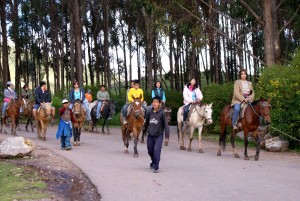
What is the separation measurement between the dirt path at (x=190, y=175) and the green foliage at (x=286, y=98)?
4.52 feet

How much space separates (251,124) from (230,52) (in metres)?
47.7

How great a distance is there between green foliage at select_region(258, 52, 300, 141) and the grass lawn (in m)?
9.94

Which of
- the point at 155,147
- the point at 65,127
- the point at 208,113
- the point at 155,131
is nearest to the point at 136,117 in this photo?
the point at 208,113

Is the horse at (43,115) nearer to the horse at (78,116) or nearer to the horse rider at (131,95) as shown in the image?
the horse at (78,116)

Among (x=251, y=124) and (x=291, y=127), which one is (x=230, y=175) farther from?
(x=291, y=127)

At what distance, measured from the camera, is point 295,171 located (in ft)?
42.2

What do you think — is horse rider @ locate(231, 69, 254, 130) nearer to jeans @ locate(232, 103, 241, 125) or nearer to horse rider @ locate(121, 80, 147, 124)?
jeans @ locate(232, 103, 241, 125)

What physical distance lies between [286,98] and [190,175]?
8.02 metres

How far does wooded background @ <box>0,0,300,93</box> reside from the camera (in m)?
25.4

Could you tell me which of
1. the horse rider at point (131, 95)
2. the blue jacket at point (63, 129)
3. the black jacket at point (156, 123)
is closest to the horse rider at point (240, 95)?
the horse rider at point (131, 95)

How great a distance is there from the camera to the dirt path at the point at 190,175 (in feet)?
31.8

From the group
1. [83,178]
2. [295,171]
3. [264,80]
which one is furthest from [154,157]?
[264,80]

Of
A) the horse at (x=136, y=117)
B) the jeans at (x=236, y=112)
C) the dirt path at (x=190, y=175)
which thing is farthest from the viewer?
the horse at (x=136, y=117)

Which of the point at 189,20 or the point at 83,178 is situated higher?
the point at 189,20
